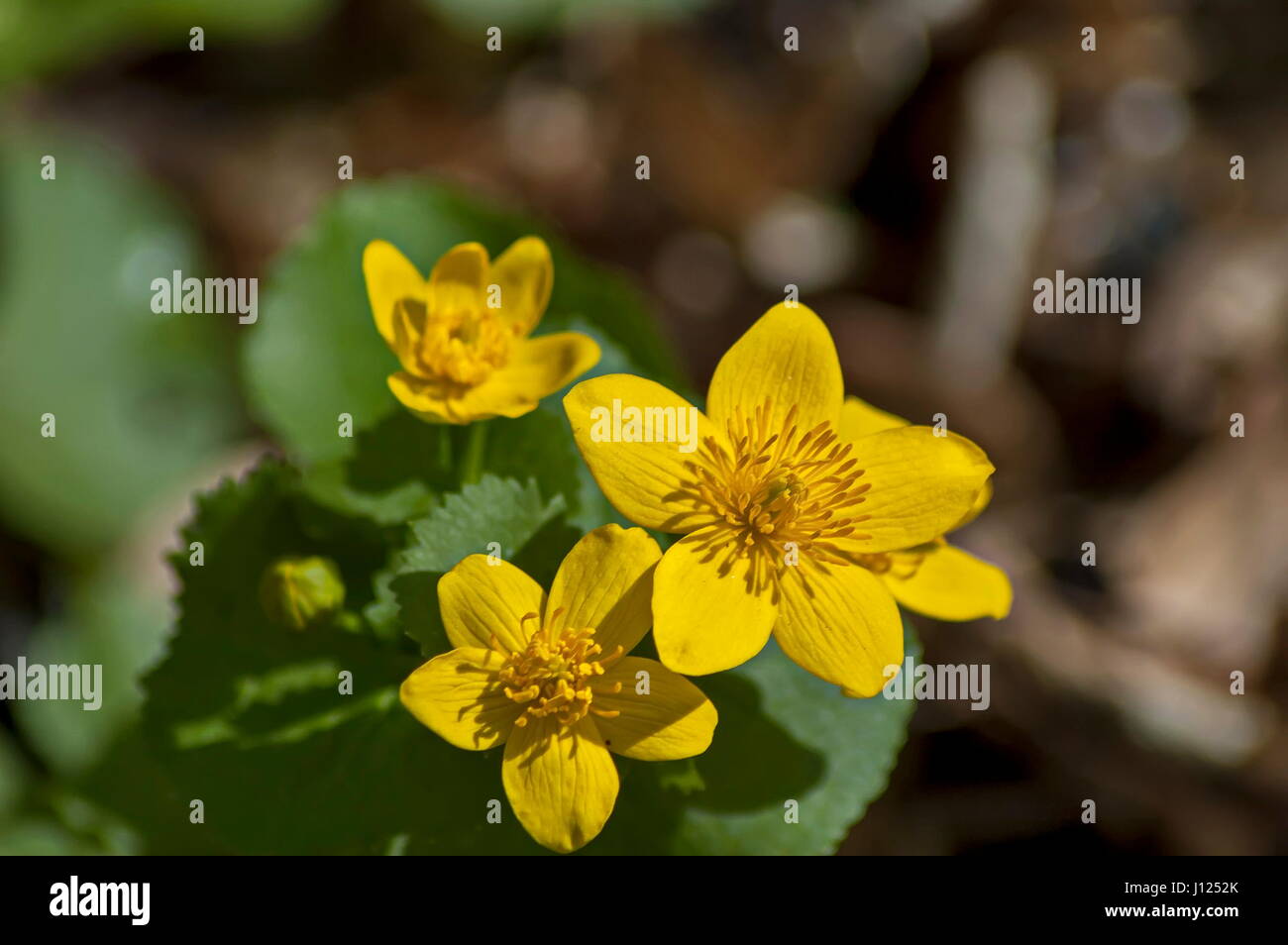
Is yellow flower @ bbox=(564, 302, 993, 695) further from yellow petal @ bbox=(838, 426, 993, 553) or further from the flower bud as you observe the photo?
the flower bud

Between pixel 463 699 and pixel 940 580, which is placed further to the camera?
pixel 940 580

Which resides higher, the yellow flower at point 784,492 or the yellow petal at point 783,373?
the yellow petal at point 783,373

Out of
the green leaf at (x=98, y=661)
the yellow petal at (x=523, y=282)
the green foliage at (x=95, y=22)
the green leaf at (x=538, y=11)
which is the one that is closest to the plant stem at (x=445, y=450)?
the yellow petal at (x=523, y=282)

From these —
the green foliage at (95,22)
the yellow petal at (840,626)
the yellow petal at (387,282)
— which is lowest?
the yellow petal at (840,626)

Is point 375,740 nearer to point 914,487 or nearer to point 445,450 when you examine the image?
point 445,450

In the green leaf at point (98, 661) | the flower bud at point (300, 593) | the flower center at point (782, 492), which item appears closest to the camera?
the flower center at point (782, 492)

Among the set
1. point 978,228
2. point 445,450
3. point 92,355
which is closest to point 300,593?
point 445,450

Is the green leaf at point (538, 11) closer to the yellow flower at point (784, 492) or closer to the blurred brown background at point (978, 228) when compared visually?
the blurred brown background at point (978, 228)

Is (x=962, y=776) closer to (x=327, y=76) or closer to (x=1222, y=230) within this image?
(x=1222, y=230)
